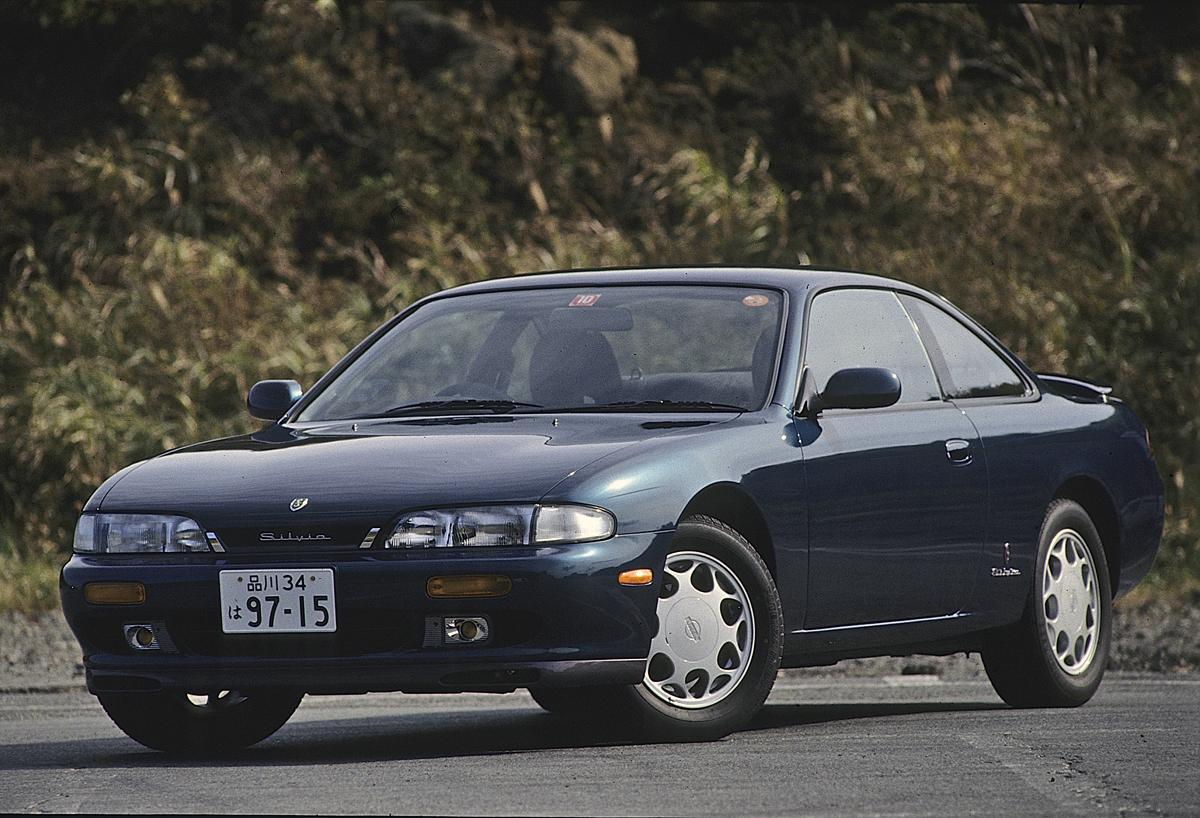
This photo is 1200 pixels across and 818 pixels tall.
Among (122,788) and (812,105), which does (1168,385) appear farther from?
(122,788)

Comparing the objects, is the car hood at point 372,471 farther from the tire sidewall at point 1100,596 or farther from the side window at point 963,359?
the tire sidewall at point 1100,596

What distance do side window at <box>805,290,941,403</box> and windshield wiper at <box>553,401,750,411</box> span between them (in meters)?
0.45

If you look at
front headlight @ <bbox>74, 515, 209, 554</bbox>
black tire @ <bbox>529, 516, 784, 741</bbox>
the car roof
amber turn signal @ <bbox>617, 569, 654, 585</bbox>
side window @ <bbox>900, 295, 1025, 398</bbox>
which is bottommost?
black tire @ <bbox>529, 516, 784, 741</bbox>

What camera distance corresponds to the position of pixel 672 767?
606 centimetres

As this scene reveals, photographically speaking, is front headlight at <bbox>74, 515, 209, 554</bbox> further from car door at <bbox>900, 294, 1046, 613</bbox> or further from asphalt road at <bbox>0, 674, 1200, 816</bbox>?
car door at <bbox>900, 294, 1046, 613</bbox>

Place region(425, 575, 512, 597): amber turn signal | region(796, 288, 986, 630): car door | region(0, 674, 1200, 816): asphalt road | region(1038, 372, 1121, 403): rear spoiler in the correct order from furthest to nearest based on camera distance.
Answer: region(1038, 372, 1121, 403): rear spoiler, region(796, 288, 986, 630): car door, region(425, 575, 512, 597): amber turn signal, region(0, 674, 1200, 816): asphalt road

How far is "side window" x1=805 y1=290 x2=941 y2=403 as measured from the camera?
7566 mm

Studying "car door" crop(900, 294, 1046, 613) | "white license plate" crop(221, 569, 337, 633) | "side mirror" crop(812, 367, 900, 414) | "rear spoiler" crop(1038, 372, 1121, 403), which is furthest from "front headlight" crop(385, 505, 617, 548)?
"rear spoiler" crop(1038, 372, 1121, 403)

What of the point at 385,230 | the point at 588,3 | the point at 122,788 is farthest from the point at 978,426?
the point at 588,3

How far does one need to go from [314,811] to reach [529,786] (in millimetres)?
612

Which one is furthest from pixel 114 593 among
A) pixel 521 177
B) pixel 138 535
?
pixel 521 177

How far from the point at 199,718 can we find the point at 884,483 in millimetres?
2351

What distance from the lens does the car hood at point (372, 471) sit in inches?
246

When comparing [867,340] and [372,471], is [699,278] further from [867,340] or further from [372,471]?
[372,471]
